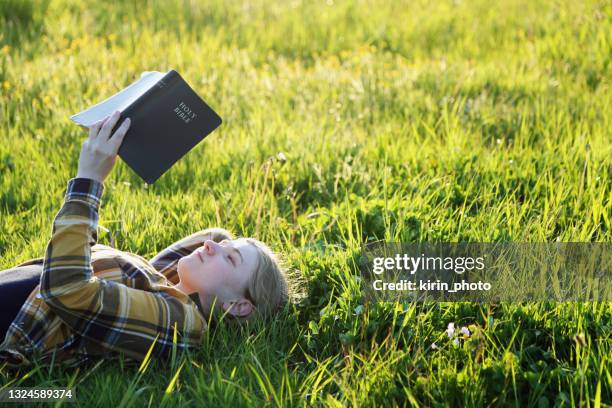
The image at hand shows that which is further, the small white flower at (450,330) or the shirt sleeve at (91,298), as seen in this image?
the small white flower at (450,330)

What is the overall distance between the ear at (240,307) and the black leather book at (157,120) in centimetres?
58

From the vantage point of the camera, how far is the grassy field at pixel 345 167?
251 cm

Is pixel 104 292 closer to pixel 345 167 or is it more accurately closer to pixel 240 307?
pixel 240 307

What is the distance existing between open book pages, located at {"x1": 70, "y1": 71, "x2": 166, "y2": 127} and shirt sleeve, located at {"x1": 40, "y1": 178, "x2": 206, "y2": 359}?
23 cm

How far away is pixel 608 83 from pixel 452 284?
2.83 meters

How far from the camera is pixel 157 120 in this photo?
2.69 m

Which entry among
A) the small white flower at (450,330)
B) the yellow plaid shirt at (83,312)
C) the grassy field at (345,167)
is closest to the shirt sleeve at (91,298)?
the yellow plaid shirt at (83,312)

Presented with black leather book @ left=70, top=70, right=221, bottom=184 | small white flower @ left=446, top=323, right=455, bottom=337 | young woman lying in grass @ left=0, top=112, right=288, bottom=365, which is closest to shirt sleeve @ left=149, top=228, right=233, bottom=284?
young woman lying in grass @ left=0, top=112, right=288, bottom=365

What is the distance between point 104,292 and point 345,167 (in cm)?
176

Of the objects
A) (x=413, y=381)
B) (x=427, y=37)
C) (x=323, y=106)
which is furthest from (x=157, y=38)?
(x=413, y=381)

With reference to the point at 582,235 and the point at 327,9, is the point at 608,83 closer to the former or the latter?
the point at 582,235

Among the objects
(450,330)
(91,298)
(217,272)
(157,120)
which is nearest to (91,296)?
(91,298)

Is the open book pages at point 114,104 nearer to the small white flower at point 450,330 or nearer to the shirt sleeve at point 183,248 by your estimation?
the shirt sleeve at point 183,248

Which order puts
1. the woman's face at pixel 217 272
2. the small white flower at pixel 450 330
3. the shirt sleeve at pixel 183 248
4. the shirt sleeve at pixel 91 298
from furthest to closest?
the shirt sleeve at pixel 183 248
the woman's face at pixel 217 272
the small white flower at pixel 450 330
the shirt sleeve at pixel 91 298
